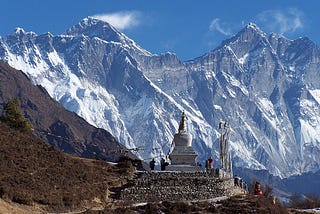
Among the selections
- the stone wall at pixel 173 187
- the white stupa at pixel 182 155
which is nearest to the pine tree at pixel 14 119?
the white stupa at pixel 182 155

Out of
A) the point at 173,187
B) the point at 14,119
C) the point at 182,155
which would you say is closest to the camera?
the point at 173,187

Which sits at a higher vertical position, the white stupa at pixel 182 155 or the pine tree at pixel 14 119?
the pine tree at pixel 14 119

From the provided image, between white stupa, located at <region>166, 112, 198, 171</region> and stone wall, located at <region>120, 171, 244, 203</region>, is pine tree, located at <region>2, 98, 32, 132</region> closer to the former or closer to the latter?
white stupa, located at <region>166, 112, 198, 171</region>

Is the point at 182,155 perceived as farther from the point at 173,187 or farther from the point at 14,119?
the point at 14,119

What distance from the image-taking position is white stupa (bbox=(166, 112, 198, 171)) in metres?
89.0

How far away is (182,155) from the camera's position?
302 feet

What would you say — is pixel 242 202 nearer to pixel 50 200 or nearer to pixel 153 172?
pixel 153 172

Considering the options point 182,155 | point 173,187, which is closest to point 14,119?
point 182,155

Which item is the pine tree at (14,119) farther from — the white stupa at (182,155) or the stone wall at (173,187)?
the stone wall at (173,187)

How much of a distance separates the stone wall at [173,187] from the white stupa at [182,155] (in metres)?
7.43

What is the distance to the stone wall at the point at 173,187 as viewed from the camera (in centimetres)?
7688

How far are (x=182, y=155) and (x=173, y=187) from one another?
14.0 m

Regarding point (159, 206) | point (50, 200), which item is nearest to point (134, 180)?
point (159, 206)

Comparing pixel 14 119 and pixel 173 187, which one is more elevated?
pixel 14 119
